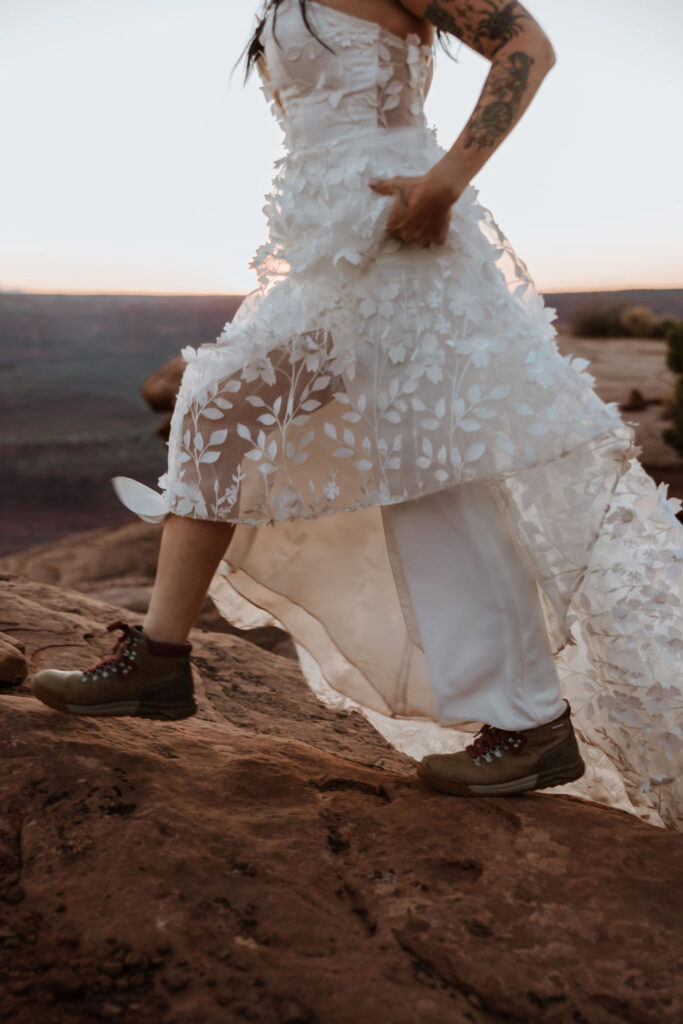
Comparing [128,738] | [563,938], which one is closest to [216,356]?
[128,738]

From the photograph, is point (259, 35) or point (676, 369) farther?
point (676, 369)

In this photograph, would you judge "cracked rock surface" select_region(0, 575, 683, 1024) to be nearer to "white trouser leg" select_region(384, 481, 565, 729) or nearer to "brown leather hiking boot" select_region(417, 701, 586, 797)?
"brown leather hiking boot" select_region(417, 701, 586, 797)

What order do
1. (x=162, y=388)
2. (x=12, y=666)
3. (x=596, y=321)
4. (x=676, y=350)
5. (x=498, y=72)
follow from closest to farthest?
1. (x=498, y=72)
2. (x=12, y=666)
3. (x=676, y=350)
4. (x=162, y=388)
5. (x=596, y=321)

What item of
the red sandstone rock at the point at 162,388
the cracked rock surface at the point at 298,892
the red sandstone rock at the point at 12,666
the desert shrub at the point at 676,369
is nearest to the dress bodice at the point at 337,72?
the cracked rock surface at the point at 298,892

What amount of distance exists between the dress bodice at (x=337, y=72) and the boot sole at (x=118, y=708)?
109cm

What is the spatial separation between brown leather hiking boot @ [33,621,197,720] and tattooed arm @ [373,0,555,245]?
927 millimetres

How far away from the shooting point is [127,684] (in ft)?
5.69

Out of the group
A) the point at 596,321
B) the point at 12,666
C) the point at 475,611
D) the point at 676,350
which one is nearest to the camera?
the point at 475,611

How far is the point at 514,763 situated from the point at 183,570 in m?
0.72

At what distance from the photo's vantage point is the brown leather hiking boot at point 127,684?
1734mm

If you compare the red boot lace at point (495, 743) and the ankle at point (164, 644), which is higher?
the ankle at point (164, 644)

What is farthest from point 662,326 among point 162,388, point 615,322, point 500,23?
point 500,23

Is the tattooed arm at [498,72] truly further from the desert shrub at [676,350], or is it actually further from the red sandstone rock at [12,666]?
the desert shrub at [676,350]

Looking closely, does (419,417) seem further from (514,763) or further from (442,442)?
(514,763)
